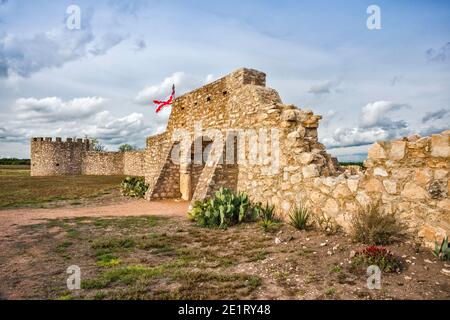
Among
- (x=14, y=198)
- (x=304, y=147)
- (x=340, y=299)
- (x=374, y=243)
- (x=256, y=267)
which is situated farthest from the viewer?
(x=14, y=198)

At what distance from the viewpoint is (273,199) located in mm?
7617

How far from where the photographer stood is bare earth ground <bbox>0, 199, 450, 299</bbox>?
3479mm

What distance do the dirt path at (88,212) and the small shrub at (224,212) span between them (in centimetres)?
200

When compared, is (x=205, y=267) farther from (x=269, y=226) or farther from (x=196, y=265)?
(x=269, y=226)

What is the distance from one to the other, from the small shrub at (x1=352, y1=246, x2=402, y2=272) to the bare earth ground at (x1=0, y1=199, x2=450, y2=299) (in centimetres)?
13

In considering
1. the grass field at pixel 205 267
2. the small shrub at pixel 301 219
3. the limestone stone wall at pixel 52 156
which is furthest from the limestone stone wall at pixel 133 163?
the small shrub at pixel 301 219

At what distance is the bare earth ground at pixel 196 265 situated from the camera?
348 cm

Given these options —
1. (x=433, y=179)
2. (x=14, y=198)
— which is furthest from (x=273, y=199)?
(x=14, y=198)

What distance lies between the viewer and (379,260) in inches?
152

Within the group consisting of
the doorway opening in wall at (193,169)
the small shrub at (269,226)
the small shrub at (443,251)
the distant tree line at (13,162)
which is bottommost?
the small shrub at (269,226)

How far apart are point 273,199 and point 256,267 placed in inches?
135

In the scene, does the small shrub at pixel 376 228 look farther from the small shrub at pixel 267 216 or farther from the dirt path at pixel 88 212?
the dirt path at pixel 88 212

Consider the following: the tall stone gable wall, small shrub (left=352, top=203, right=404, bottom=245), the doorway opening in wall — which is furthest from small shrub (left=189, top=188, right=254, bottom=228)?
the doorway opening in wall
